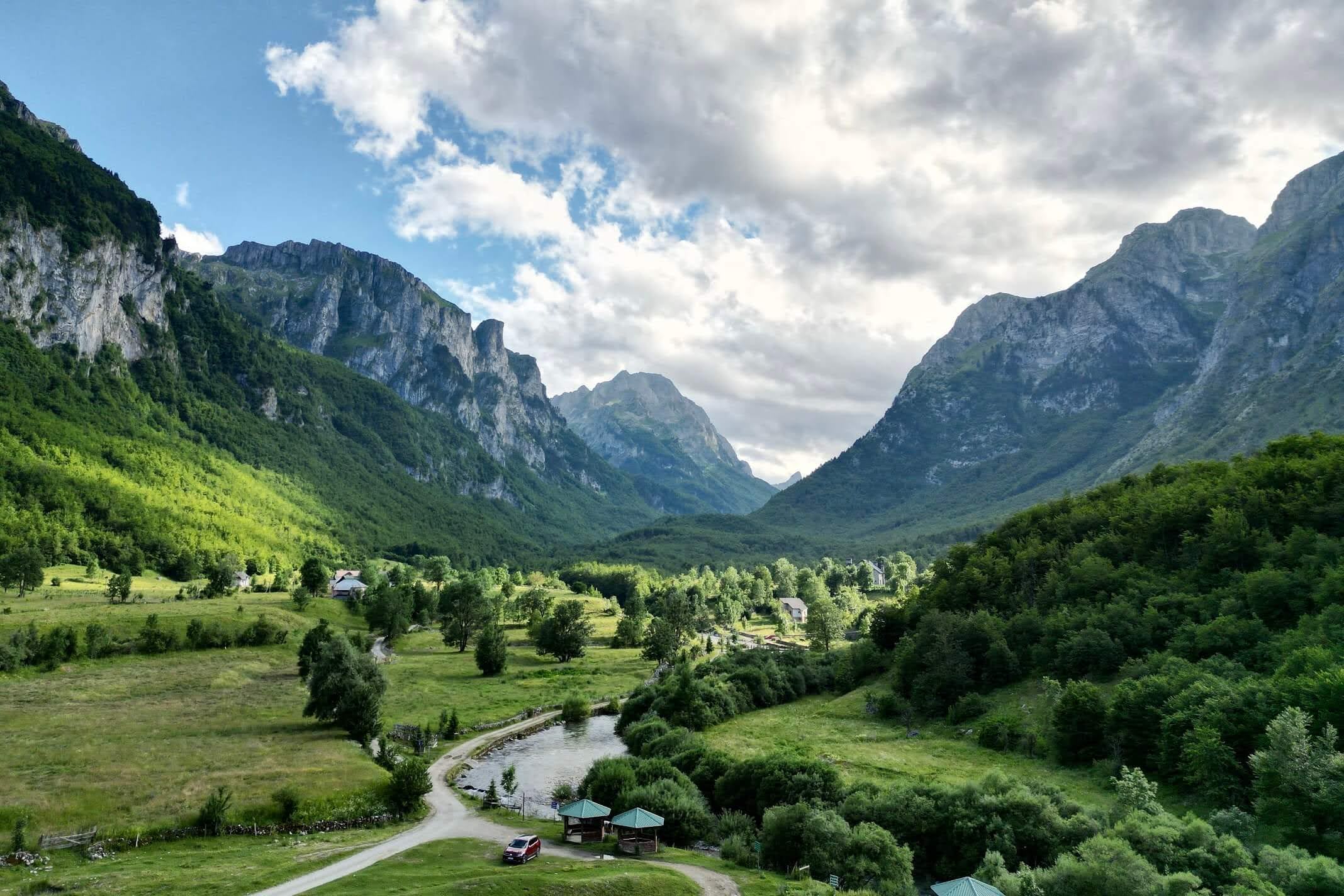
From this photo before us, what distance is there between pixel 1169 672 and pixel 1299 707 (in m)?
14.1

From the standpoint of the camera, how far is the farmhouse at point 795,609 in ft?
591

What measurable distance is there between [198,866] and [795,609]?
162 metres

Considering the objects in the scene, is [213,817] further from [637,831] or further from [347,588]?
[347,588]

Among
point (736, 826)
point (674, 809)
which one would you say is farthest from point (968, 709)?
point (674, 809)

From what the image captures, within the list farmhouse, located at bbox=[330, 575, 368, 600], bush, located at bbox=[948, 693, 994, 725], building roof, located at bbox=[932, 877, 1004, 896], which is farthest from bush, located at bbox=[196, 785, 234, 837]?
farmhouse, located at bbox=[330, 575, 368, 600]

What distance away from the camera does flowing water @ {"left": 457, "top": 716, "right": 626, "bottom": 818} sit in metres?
56.9

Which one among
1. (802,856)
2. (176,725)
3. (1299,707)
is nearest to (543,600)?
(176,725)

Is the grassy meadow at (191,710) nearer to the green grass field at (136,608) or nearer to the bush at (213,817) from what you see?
the green grass field at (136,608)

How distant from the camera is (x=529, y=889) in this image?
1287 inches

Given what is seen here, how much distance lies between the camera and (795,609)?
606ft

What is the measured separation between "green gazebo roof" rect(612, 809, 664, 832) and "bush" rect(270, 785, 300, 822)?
21.8 m

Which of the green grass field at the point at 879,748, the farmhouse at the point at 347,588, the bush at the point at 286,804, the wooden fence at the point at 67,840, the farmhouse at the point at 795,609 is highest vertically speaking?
the farmhouse at the point at 347,588

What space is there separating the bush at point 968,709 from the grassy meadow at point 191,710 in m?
49.3

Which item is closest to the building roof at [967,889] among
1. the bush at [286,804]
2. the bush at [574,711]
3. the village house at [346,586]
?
the bush at [286,804]
